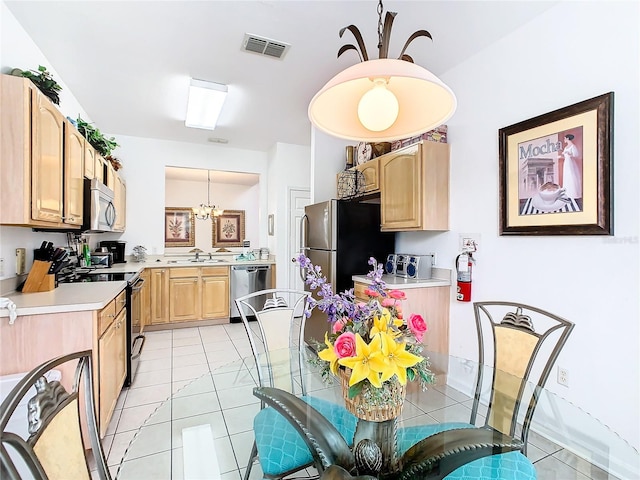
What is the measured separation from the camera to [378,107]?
1.29 metres

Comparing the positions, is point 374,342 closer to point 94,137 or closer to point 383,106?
point 383,106

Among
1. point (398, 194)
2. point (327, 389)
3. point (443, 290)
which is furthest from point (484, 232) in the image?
point (327, 389)

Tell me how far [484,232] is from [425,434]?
1.71 meters

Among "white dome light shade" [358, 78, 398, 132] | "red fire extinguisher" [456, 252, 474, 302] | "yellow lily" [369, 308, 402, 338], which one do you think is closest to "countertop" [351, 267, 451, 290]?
"red fire extinguisher" [456, 252, 474, 302]

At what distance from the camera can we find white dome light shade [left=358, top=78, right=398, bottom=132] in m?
1.28

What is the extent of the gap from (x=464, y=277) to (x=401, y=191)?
0.92m

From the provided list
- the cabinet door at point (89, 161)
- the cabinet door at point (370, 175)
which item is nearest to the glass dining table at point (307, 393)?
the cabinet door at point (370, 175)

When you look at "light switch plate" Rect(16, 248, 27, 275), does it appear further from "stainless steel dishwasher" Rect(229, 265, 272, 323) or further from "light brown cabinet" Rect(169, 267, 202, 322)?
"stainless steel dishwasher" Rect(229, 265, 272, 323)

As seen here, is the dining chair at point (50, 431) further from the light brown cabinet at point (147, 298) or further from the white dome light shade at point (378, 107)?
the light brown cabinet at point (147, 298)

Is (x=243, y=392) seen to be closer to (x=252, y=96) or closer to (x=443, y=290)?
(x=443, y=290)

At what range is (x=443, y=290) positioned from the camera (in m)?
2.83

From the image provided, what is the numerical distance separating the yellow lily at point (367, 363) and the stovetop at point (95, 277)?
8.26 feet

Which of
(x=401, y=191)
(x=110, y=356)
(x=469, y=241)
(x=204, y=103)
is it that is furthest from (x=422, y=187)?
(x=110, y=356)

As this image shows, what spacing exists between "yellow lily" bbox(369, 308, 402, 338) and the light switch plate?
255 cm
